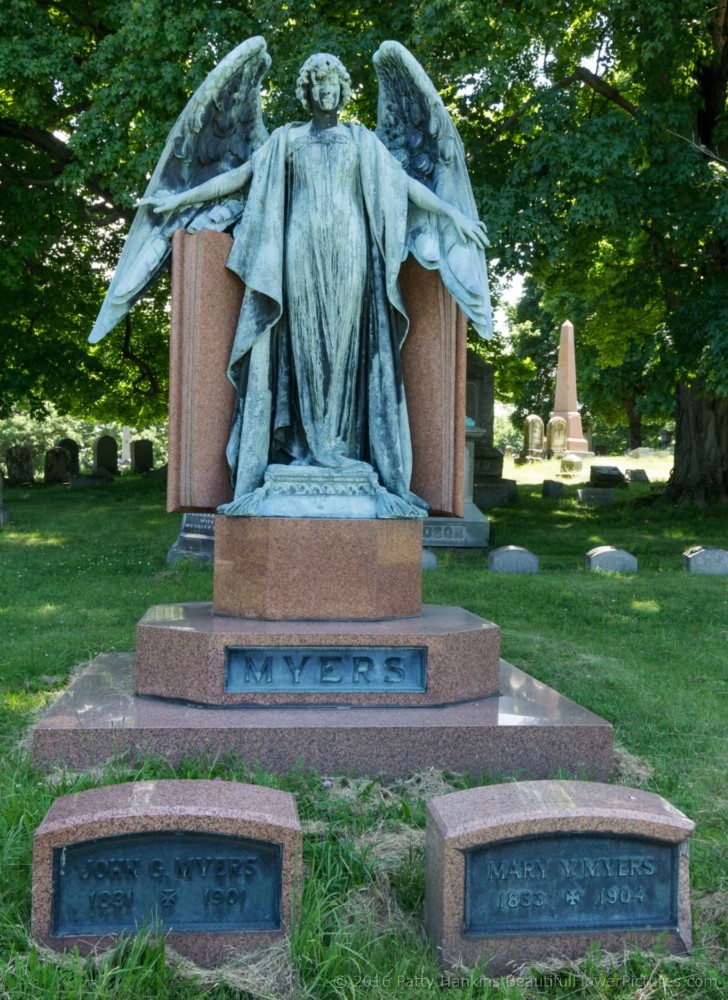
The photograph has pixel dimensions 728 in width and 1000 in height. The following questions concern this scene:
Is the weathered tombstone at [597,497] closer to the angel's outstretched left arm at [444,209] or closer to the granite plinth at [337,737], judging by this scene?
the angel's outstretched left arm at [444,209]

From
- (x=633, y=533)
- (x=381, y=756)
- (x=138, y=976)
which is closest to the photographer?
(x=138, y=976)

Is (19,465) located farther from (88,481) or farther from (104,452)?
(104,452)

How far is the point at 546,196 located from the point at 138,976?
11.6 metres

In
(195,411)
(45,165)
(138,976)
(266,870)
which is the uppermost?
(45,165)

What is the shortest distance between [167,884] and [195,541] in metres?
9.72

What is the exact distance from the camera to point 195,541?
12469mm

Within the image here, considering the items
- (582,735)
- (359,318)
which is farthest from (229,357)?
(582,735)

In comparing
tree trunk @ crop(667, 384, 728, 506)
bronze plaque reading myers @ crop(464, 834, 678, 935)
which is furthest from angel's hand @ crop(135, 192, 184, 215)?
tree trunk @ crop(667, 384, 728, 506)

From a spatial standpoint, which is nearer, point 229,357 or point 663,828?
point 663,828

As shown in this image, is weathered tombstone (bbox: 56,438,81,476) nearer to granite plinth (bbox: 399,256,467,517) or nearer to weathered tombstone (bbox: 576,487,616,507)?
weathered tombstone (bbox: 576,487,616,507)

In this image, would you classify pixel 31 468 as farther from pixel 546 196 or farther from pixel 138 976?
pixel 138 976

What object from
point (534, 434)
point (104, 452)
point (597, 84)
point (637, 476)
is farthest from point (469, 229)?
point (534, 434)

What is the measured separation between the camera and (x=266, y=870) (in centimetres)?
292

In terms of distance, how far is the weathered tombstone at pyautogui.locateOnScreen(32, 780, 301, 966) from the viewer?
2.82 m
